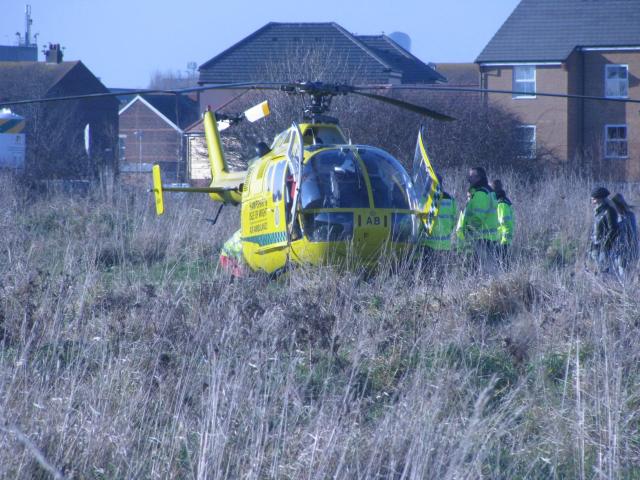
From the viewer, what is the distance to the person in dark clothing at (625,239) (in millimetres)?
9883

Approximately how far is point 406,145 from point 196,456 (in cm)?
1873

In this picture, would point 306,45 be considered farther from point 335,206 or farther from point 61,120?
point 335,206

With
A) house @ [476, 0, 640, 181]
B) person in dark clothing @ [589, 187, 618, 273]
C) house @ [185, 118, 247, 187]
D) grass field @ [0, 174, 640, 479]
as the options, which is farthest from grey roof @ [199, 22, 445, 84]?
grass field @ [0, 174, 640, 479]

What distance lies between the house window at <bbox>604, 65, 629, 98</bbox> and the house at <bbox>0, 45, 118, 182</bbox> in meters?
19.8

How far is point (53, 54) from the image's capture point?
49469mm

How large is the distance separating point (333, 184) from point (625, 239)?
3390mm

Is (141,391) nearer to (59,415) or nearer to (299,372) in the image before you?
(59,415)

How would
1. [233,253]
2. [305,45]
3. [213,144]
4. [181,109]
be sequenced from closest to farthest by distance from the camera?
[233,253] → [213,144] → [305,45] → [181,109]

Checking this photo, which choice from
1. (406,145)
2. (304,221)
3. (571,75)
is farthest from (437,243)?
(571,75)

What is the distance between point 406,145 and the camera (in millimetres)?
22828

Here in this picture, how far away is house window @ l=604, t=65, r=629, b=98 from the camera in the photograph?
122ft

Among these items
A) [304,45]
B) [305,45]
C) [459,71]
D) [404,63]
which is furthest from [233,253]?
[459,71]

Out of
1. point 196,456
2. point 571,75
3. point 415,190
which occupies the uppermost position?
point 571,75

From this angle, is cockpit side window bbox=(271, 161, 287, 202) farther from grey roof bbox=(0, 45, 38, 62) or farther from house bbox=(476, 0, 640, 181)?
grey roof bbox=(0, 45, 38, 62)
